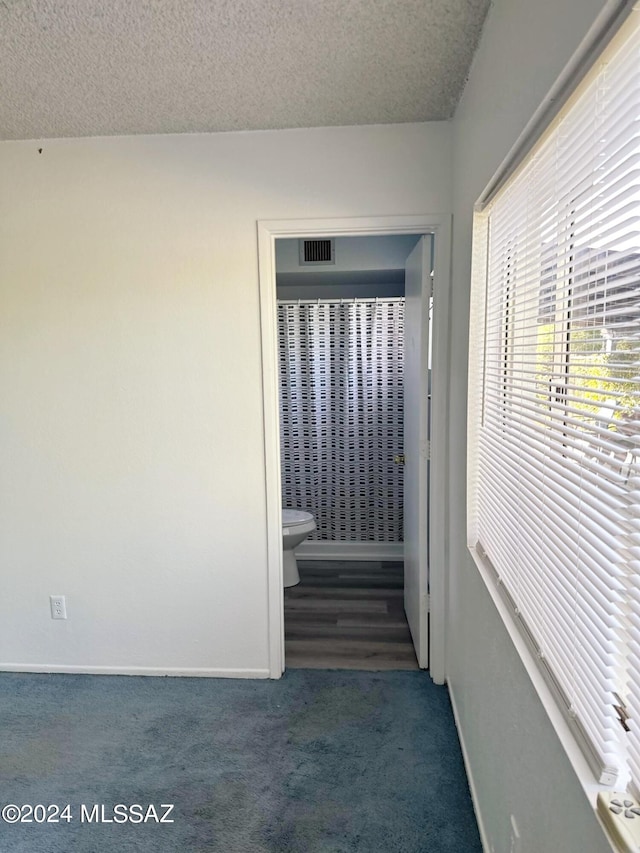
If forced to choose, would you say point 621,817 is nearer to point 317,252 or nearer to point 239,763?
point 239,763

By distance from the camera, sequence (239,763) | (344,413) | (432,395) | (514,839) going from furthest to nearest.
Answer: (344,413) → (432,395) → (239,763) → (514,839)

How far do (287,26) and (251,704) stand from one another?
245 cm

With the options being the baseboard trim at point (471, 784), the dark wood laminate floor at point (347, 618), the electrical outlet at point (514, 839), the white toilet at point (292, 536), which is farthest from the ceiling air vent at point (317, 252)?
the electrical outlet at point (514, 839)

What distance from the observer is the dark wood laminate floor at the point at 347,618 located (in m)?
2.56

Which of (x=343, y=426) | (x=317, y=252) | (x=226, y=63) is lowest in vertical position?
(x=343, y=426)

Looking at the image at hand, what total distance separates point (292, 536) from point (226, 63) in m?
2.44

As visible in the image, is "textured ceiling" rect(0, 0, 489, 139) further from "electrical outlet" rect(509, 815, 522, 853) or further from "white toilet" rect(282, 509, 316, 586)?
"white toilet" rect(282, 509, 316, 586)

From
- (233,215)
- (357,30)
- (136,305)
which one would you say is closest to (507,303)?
(357,30)

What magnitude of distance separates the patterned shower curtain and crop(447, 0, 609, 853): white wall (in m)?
1.60

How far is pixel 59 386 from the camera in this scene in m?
2.39

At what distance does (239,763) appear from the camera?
189 centimetres

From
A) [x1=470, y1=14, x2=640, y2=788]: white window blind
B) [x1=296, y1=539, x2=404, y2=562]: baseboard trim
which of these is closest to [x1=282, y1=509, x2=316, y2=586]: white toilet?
[x1=296, y1=539, x2=404, y2=562]: baseboard trim

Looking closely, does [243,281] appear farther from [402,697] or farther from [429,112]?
[402,697]

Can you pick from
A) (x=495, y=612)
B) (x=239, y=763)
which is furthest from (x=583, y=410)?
(x=239, y=763)
